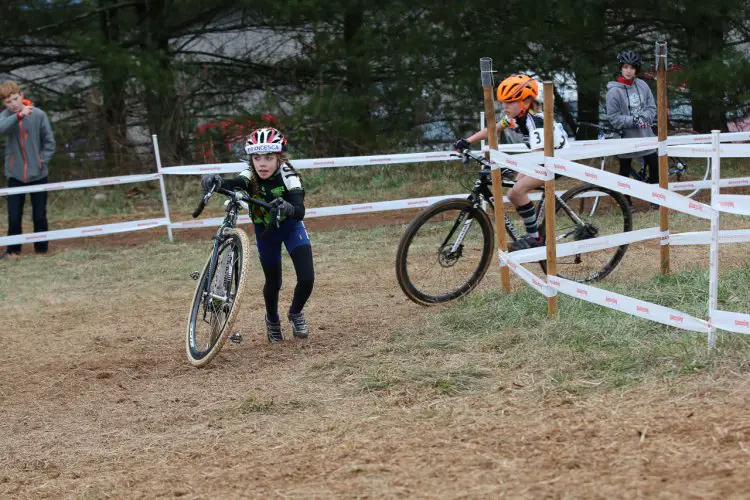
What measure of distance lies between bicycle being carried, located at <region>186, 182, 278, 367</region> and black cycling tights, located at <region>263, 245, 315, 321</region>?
0.29 metres

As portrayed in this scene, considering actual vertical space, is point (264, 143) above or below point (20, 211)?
above

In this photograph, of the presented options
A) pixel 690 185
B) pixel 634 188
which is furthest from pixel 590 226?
pixel 690 185

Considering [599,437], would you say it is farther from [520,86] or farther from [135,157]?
[135,157]

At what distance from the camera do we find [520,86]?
25.4 ft

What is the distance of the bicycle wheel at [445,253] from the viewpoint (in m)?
7.50

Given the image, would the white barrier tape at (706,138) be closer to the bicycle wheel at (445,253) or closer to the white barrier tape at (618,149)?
the bicycle wheel at (445,253)

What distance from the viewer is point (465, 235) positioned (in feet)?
25.5

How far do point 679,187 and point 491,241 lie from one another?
5328 millimetres

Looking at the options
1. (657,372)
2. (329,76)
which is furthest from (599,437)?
(329,76)

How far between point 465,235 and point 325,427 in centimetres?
302

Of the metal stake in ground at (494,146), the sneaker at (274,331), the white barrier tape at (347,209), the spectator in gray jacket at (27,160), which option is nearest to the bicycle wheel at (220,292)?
the sneaker at (274,331)

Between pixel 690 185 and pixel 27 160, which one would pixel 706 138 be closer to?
pixel 690 185

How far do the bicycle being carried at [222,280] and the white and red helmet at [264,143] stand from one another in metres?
0.31

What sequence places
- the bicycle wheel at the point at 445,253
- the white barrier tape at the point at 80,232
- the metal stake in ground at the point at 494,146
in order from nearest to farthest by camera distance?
the metal stake in ground at the point at 494,146 < the bicycle wheel at the point at 445,253 < the white barrier tape at the point at 80,232
